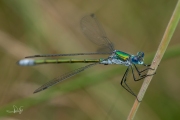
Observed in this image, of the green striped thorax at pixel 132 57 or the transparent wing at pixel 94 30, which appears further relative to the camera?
the transparent wing at pixel 94 30

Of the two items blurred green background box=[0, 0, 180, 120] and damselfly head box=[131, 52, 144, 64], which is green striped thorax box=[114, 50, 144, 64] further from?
blurred green background box=[0, 0, 180, 120]

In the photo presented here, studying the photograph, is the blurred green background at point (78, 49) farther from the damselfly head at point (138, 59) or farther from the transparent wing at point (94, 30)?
the damselfly head at point (138, 59)

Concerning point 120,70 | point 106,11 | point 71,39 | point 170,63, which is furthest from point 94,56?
point 120,70

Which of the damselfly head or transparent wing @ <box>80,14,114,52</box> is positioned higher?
transparent wing @ <box>80,14,114,52</box>

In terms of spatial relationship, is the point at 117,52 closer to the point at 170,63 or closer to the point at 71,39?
the point at 71,39

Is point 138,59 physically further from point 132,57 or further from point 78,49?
point 78,49

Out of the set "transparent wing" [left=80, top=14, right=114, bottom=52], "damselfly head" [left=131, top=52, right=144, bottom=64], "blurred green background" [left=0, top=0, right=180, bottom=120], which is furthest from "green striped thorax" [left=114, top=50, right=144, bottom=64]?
"blurred green background" [left=0, top=0, right=180, bottom=120]

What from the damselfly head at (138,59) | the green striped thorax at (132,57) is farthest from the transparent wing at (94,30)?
the damselfly head at (138,59)
